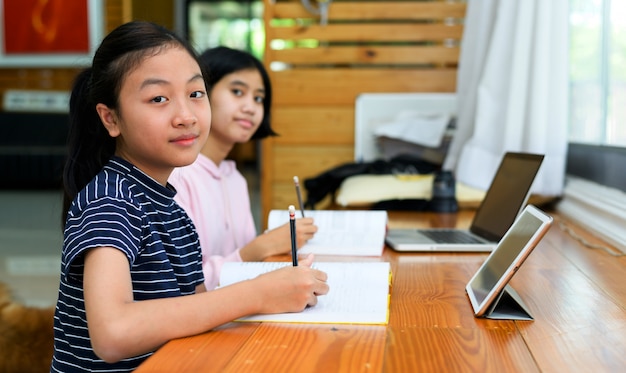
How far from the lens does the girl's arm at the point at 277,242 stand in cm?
148

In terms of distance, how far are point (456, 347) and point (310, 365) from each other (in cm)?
18

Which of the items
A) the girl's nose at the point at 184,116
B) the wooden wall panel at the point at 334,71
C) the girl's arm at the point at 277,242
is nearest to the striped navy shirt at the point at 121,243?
the girl's nose at the point at 184,116

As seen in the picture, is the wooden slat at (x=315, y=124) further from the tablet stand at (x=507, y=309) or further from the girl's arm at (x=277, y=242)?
the tablet stand at (x=507, y=309)

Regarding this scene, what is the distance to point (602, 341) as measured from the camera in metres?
0.88

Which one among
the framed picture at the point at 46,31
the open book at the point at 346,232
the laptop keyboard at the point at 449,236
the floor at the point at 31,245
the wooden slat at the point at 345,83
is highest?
the framed picture at the point at 46,31

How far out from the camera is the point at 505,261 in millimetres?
1000

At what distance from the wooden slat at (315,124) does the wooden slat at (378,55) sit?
0.71 ft

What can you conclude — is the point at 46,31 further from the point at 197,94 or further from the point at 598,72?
the point at 197,94

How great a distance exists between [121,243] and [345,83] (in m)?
2.52

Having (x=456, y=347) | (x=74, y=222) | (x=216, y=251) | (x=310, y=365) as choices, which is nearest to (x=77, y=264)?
(x=74, y=222)

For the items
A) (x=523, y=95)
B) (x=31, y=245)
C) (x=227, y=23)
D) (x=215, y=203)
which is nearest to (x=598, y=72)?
(x=523, y=95)

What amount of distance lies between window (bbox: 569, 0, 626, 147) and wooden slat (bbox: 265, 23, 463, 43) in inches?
34.1

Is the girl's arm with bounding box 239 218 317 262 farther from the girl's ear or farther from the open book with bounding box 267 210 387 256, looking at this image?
the girl's ear

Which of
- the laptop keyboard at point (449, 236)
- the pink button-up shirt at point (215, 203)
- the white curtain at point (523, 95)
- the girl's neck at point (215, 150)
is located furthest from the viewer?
the white curtain at point (523, 95)
